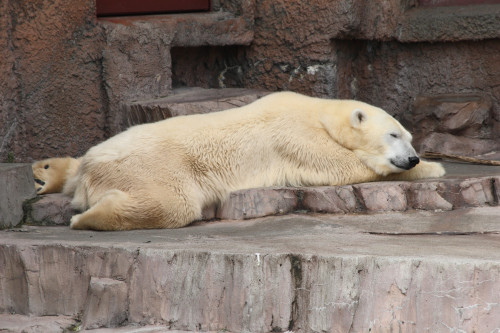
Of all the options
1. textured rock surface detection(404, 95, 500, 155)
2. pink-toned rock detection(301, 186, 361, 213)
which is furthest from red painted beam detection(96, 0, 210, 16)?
pink-toned rock detection(301, 186, 361, 213)

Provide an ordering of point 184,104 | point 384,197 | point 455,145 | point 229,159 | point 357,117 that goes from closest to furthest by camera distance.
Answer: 1. point 384,197
2. point 229,159
3. point 357,117
4. point 184,104
5. point 455,145

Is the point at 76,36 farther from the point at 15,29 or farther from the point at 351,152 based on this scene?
the point at 351,152

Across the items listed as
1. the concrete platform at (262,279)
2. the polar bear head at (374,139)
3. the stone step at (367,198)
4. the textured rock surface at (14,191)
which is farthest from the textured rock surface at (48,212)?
the polar bear head at (374,139)

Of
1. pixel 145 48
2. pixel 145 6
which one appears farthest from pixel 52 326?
pixel 145 6

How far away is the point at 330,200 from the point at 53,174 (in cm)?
177

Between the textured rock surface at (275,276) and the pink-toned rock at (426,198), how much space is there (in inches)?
14.1

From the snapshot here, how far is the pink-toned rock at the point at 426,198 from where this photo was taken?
4.78m

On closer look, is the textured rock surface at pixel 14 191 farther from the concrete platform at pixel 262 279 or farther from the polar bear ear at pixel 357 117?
the polar bear ear at pixel 357 117

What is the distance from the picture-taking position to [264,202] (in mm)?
4840

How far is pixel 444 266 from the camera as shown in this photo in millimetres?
3348

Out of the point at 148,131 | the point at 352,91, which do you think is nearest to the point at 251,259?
the point at 148,131

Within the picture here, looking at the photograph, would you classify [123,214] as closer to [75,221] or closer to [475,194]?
[75,221]

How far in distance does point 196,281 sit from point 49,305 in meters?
0.79

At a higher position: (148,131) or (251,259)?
(148,131)
